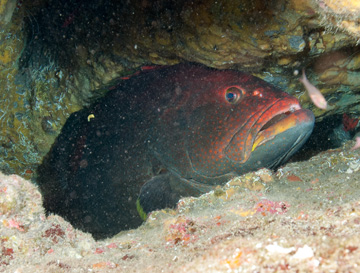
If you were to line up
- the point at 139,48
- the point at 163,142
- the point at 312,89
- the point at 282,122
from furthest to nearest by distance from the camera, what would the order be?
the point at 163,142, the point at 139,48, the point at 312,89, the point at 282,122

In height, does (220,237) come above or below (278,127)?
below

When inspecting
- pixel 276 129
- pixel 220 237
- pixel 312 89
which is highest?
pixel 312 89

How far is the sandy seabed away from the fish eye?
126 centimetres

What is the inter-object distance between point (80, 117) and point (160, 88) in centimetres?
208

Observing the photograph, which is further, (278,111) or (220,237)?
(278,111)

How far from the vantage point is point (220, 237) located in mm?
1455

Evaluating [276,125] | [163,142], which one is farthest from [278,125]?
[163,142]

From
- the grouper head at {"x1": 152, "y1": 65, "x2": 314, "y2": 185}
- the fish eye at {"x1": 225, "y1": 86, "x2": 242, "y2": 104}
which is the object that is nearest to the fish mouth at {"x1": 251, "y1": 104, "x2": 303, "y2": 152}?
the grouper head at {"x1": 152, "y1": 65, "x2": 314, "y2": 185}

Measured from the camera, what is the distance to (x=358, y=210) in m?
1.31

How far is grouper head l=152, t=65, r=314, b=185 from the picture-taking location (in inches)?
122

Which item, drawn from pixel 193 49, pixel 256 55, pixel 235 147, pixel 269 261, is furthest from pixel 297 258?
pixel 193 49

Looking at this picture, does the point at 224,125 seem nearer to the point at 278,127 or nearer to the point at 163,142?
the point at 278,127

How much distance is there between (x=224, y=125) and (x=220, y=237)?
2072 millimetres

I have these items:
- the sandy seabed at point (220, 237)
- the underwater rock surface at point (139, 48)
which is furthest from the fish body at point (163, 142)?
the sandy seabed at point (220, 237)
